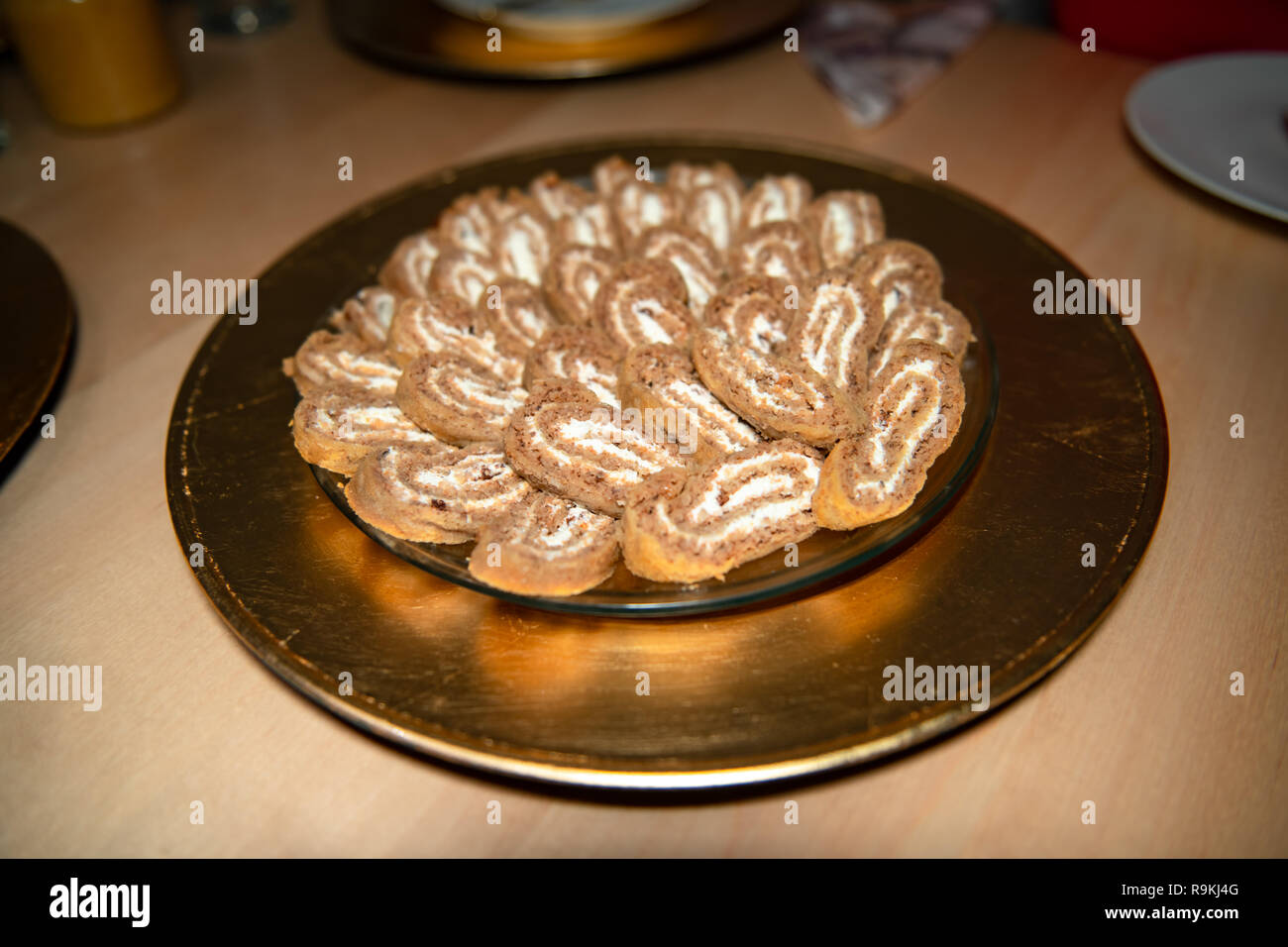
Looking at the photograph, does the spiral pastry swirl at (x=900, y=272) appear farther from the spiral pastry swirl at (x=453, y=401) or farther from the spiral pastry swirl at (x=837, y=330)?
the spiral pastry swirl at (x=453, y=401)

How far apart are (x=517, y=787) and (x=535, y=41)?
1.71 metres

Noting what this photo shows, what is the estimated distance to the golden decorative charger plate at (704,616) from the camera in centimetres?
85

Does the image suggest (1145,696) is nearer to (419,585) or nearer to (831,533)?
(831,533)

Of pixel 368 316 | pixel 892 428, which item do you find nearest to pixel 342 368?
pixel 368 316

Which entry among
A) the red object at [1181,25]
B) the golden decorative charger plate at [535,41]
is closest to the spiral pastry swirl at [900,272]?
the golden decorative charger plate at [535,41]

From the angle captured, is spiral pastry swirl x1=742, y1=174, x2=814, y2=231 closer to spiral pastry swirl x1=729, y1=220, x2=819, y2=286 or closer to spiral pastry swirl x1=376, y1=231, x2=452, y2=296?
spiral pastry swirl x1=729, y1=220, x2=819, y2=286

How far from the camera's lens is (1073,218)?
5.32 ft

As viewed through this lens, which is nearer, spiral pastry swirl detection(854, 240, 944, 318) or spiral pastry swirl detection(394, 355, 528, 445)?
spiral pastry swirl detection(394, 355, 528, 445)

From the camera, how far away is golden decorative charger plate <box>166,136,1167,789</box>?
846 mm

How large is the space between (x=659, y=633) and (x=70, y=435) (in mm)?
914

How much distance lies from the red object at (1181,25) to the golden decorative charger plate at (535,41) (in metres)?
0.68

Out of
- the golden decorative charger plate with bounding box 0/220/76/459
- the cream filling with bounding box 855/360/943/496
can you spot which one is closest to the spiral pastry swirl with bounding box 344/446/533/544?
the cream filling with bounding box 855/360/943/496

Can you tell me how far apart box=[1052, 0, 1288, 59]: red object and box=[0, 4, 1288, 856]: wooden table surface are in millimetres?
248

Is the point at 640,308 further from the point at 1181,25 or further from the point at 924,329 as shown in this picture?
the point at 1181,25
